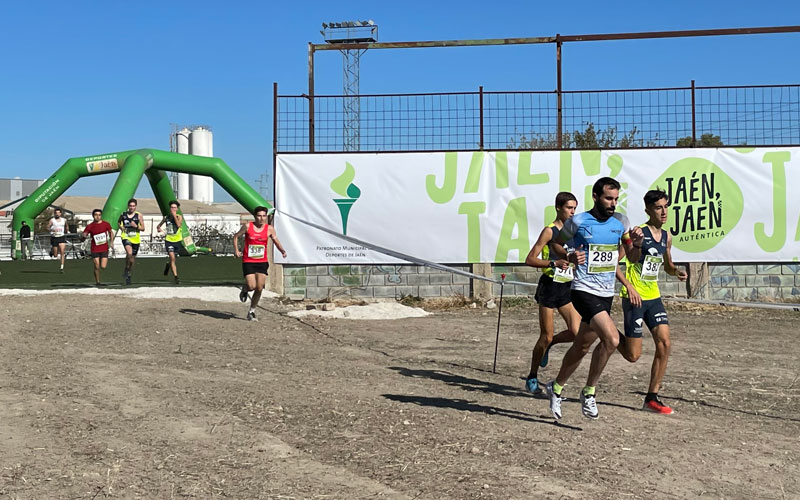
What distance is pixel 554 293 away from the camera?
8812mm

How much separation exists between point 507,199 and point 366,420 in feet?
34.6

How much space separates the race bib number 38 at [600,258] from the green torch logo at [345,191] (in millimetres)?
10483

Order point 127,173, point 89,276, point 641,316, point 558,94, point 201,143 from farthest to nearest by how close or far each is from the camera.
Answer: point 201,143 → point 127,173 → point 89,276 → point 558,94 → point 641,316

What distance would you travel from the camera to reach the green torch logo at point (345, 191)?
56.6 ft

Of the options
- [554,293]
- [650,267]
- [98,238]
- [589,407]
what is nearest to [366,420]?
[589,407]

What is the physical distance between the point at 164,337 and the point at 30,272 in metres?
17.3

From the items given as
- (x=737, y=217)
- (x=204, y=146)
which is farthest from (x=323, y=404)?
(x=204, y=146)

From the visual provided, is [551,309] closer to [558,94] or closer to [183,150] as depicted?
[558,94]

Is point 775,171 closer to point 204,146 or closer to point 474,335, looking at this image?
point 474,335

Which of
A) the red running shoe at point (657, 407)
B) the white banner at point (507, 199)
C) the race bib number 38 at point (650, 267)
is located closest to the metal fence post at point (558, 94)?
the white banner at point (507, 199)

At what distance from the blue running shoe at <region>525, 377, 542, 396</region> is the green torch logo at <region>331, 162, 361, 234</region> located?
9.06 metres

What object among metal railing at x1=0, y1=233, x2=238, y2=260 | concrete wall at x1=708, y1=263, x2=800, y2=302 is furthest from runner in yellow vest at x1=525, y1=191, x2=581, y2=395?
metal railing at x1=0, y1=233, x2=238, y2=260

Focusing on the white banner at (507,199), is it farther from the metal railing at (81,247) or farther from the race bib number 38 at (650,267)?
the metal railing at (81,247)

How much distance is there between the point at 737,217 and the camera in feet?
55.9
